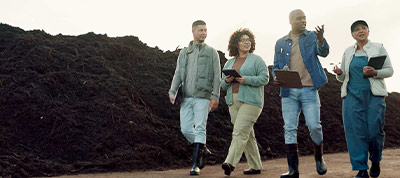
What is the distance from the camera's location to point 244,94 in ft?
20.0

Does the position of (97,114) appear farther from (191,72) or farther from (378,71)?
(378,71)

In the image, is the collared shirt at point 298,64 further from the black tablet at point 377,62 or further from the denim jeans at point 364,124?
the black tablet at point 377,62

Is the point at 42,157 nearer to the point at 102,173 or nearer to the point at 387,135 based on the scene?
the point at 102,173

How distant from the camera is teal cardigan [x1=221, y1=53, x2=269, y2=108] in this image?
608cm

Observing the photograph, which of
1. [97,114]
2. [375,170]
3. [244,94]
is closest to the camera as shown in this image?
[375,170]

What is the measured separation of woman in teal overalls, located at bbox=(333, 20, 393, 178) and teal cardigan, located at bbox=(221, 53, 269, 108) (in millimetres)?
1027

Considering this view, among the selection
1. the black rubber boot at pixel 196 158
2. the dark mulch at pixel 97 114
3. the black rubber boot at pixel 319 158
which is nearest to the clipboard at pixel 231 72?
the black rubber boot at pixel 196 158

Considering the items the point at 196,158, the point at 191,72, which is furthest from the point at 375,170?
the point at 191,72

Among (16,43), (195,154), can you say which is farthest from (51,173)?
(16,43)

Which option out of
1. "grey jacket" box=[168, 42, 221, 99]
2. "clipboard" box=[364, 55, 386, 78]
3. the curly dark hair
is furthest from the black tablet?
"grey jacket" box=[168, 42, 221, 99]

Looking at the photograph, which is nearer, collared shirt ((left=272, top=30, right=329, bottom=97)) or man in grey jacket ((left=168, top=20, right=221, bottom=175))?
collared shirt ((left=272, top=30, right=329, bottom=97))

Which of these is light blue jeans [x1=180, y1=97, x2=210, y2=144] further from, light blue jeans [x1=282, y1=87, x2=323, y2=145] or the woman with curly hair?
light blue jeans [x1=282, y1=87, x2=323, y2=145]

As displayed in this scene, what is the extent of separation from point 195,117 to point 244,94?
0.87 m

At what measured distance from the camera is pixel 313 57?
5.78 m
